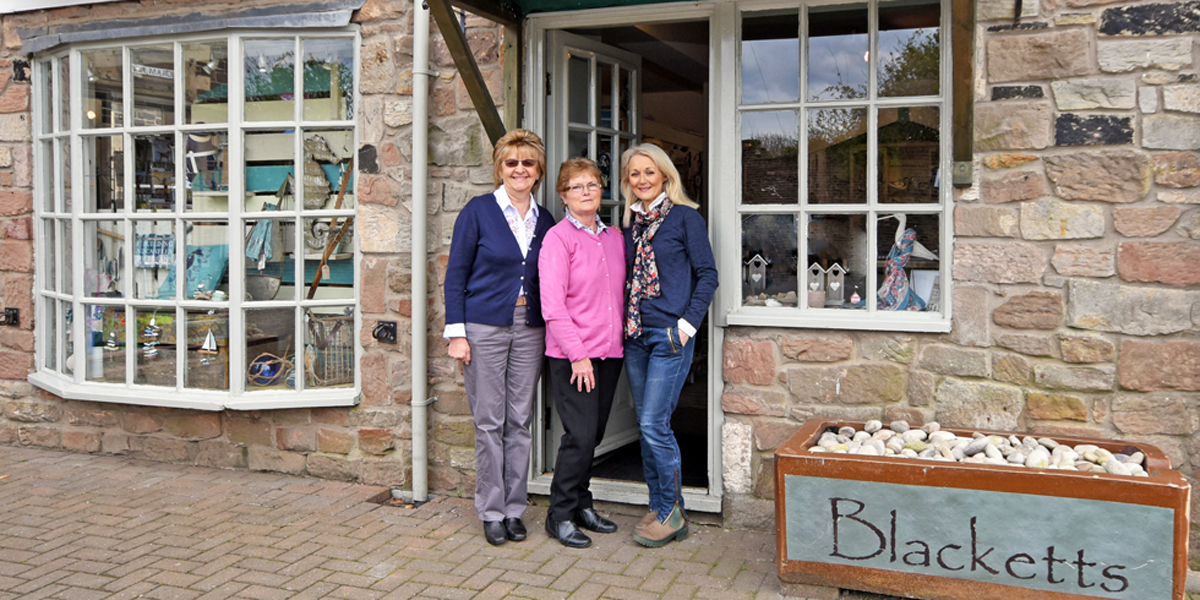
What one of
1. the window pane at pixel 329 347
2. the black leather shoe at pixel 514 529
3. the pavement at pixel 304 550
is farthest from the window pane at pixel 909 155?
the window pane at pixel 329 347

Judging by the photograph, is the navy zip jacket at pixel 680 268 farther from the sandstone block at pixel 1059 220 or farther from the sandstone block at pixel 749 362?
the sandstone block at pixel 1059 220

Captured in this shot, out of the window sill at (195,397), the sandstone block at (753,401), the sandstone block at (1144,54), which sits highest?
the sandstone block at (1144,54)

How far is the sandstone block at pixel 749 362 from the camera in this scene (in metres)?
4.40

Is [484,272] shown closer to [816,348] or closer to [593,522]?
[593,522]

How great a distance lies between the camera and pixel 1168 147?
379cm

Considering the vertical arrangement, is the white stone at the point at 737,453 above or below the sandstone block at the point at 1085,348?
below

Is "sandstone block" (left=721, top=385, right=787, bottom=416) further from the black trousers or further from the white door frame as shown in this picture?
the black trousers

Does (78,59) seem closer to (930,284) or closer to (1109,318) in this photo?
(930,284)

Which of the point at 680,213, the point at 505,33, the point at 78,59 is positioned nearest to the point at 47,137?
the point at 78,59

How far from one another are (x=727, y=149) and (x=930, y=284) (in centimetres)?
110

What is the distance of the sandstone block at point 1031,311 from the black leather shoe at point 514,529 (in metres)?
2.27

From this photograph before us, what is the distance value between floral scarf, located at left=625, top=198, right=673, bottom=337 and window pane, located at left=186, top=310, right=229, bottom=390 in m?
2.44

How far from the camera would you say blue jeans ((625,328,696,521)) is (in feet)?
13.6

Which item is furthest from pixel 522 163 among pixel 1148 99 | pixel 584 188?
pixel 1148 99
